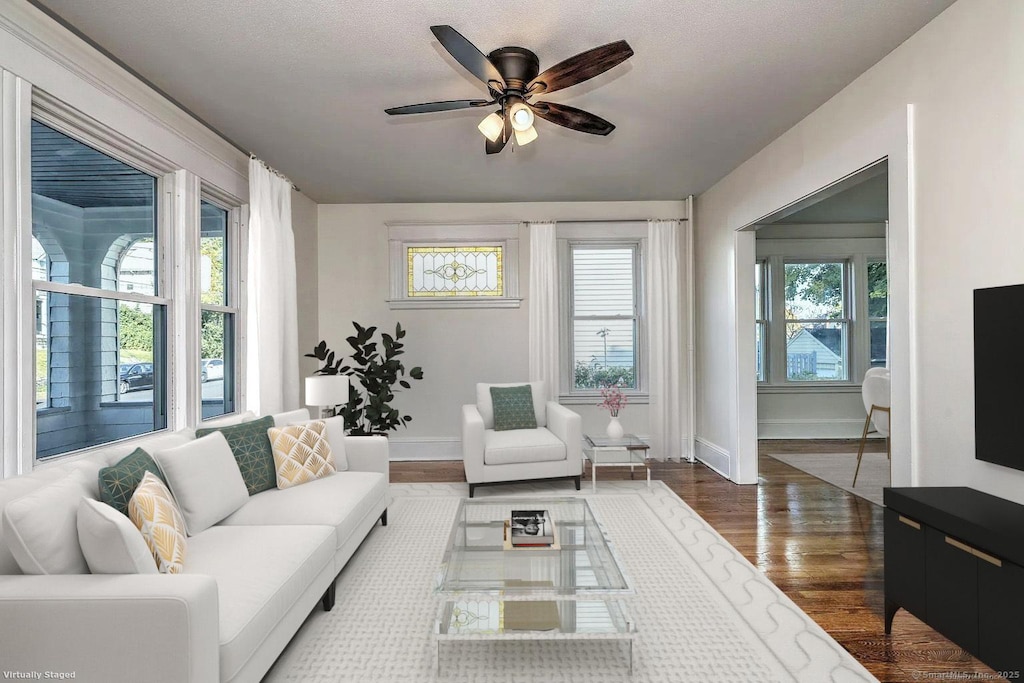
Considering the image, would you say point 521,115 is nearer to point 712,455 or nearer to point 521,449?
point 521,449

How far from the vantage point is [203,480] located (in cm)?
257

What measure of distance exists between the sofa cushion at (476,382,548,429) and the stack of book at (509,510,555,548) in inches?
87.8

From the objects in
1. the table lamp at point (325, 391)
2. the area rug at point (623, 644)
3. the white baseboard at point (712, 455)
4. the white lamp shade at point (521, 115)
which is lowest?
the area rug at point (623, 644)

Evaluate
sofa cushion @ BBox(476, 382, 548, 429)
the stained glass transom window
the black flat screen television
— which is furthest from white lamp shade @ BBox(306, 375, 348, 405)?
the black flat screen television

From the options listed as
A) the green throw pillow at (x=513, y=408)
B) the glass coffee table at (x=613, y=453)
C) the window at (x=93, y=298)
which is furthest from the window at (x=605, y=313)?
the window at (x=93, y=298)

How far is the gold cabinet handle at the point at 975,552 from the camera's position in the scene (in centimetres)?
187

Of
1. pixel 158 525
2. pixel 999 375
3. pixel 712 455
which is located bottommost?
pixel 712 455

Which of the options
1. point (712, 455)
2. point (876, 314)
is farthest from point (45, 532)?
point (876, 314)

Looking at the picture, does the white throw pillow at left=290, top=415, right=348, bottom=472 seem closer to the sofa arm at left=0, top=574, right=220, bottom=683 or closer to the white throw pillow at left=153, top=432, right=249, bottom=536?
the white throw pillow at left=153, top=432, right=249, bottom=536

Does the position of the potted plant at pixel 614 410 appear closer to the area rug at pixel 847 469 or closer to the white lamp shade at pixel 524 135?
the area rug at pixel 847 469

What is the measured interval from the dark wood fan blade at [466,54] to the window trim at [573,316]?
3.46 meters

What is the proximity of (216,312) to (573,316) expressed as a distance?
349 centimetres

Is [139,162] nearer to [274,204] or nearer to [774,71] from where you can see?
[274,204]

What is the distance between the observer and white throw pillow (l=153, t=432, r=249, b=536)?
2.46 metres
